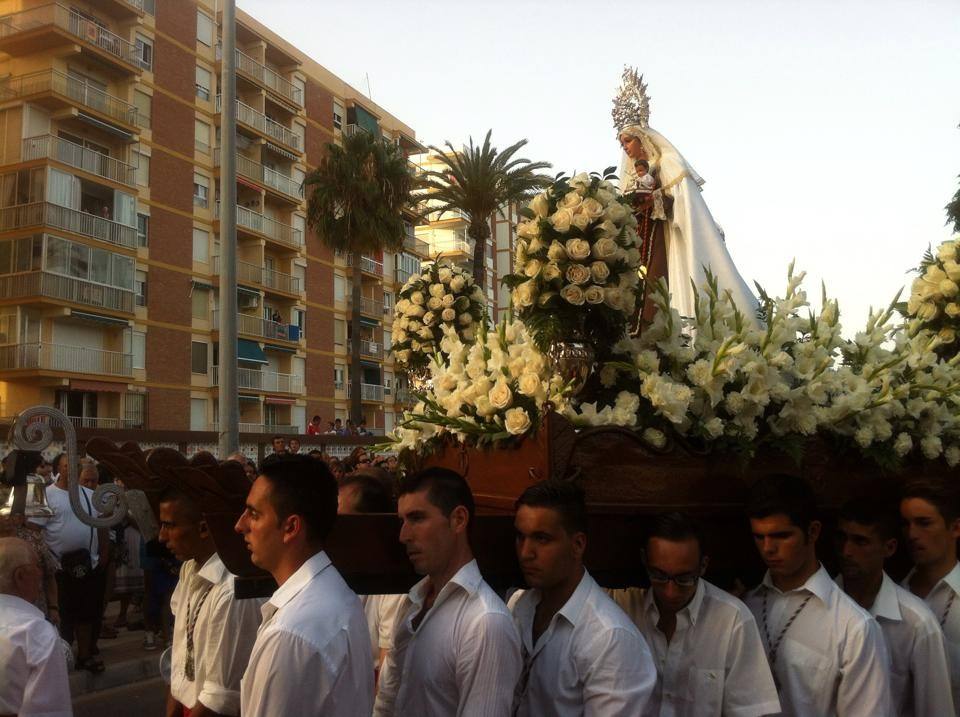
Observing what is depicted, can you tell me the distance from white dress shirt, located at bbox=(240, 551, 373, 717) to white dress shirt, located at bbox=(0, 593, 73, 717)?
4.27 ft

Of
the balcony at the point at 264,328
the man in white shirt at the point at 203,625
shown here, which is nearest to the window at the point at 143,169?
the balcony at the point at 264,328

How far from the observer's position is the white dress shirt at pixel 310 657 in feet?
7.69

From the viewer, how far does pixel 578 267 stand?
3754mm

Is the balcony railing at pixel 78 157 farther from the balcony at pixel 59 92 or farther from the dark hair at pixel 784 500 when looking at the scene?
the dark hair at pixel 784 500

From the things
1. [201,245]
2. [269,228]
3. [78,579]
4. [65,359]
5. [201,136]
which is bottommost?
[78,579]

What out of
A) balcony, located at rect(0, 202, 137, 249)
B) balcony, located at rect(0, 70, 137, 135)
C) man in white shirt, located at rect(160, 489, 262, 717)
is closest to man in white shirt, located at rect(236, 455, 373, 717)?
man in white shirt, located at rect(160, 489, 262, 717)

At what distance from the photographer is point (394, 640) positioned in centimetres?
316

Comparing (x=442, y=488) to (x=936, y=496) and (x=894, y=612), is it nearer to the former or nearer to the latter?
(x=894, y=612)

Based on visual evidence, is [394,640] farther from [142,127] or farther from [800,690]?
[142,127]

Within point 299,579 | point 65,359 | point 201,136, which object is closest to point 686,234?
point 299,579

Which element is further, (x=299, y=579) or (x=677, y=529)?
(x=677, y=529)

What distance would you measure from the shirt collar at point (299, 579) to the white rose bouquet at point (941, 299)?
4.02 m

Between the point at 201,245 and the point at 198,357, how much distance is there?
14.0 ft

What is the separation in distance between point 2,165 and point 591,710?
30.9m
